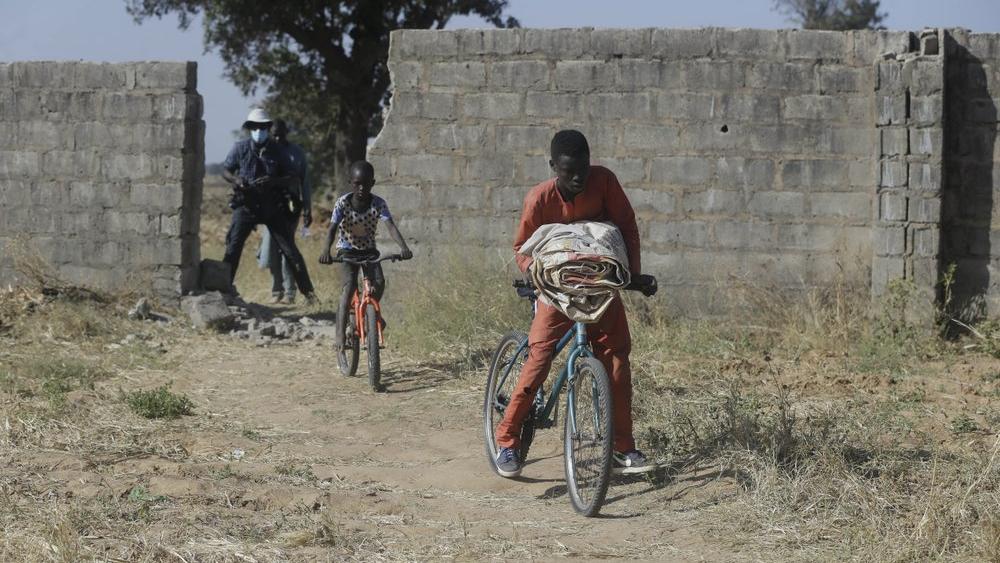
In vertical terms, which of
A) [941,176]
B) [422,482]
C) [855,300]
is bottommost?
[422,482]

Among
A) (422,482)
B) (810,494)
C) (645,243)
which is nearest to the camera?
(810,494)

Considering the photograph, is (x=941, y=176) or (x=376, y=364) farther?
(x=941, y=176)

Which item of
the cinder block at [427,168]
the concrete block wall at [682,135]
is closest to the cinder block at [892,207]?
the concrete block wall at [682,135]

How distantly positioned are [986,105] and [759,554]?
5586 millimetres

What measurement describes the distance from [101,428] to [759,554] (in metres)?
3.77

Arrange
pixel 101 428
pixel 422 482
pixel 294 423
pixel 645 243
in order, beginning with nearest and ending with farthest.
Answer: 1. pixel 422 482
2. pixel 101 428
3. pixel 294 423
4. pixel 645 243

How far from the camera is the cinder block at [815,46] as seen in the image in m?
9.14

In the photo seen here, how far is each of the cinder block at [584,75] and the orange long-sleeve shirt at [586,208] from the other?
3997mm

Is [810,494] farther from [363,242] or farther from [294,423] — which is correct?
[363,242]

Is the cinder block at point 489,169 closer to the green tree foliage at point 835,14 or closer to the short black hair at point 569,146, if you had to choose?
the short black hair at point 569,146

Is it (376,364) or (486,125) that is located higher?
(486,125)

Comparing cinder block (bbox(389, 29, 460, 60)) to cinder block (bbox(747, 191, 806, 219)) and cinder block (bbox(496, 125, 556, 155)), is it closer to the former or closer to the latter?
cinder block (bbox(496, 125, 556, 155))

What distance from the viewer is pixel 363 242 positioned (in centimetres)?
823

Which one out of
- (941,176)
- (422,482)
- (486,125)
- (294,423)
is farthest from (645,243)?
(422,482)
